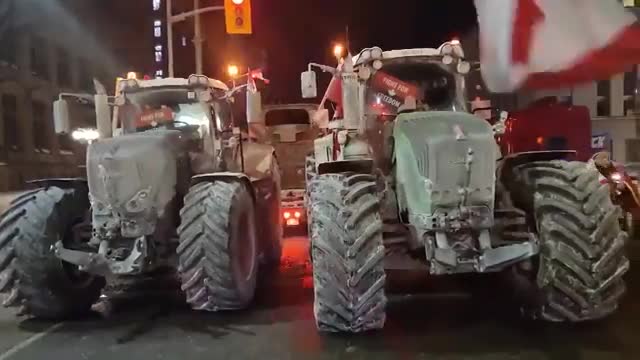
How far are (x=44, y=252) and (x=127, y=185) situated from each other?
124cm

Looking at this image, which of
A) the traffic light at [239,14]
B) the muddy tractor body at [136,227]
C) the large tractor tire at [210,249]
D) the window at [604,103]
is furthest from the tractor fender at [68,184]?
Result: the window at [604,103]

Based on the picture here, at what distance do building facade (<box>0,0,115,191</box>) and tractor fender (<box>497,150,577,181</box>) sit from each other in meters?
28.3

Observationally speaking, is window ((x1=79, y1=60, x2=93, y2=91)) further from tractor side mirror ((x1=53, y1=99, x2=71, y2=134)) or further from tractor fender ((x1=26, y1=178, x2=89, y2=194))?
tractor fender ((x1=26, y1=178, x2=89, y2=194))

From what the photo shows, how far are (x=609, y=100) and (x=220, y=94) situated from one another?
2047 centimetres

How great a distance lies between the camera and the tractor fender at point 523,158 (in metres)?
7.77

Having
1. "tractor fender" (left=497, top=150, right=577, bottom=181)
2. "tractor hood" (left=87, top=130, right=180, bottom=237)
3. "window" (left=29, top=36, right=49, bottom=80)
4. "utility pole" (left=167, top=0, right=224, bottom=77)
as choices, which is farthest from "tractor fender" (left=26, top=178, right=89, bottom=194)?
"window" (left=29, top=36, right=49, bottom=80)

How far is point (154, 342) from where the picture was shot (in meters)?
7.48

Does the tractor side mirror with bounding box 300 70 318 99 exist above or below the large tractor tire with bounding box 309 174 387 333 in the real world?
above

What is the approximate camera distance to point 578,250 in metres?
6.82

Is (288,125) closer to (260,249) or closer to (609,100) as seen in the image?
(260,249)

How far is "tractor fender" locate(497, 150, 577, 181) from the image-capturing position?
7.77 metres

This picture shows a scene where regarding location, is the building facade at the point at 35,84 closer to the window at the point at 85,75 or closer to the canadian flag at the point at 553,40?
the window at the point at 85,75

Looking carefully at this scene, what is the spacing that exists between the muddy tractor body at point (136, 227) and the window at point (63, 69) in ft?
121

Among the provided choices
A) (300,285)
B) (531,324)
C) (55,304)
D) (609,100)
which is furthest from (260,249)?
(609,100)
